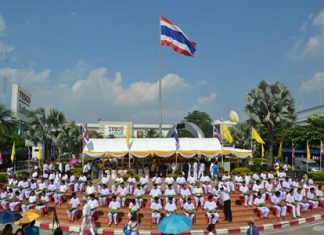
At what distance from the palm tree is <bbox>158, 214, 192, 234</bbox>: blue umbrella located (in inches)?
995

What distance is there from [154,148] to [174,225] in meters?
18.8

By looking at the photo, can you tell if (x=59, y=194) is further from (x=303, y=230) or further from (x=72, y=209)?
(x=303, y=230)

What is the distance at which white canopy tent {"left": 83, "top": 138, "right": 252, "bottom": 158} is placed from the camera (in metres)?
26.8

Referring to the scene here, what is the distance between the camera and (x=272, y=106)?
32531 mm

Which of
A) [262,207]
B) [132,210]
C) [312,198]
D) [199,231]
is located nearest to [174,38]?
[312,198]

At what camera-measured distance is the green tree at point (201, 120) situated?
95.2 m

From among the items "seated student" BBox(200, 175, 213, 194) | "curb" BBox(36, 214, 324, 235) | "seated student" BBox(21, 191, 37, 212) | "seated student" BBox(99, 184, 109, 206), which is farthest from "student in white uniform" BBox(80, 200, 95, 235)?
"seated student" BBox(200, 175, 213, 194)

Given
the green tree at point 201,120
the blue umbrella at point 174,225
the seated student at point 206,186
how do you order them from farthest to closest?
the green tree at point 201,120 → the seated student at point 206,186 → the blue umbrella at point 174,225

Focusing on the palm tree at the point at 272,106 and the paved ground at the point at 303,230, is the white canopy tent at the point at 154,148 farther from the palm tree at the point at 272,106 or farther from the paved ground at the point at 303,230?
the paved ground at the point at 303,230

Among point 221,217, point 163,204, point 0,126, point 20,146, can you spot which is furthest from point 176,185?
point 20,146

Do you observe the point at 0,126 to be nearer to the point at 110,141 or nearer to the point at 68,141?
the point at 68,141

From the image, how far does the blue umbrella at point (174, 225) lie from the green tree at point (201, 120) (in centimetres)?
8617

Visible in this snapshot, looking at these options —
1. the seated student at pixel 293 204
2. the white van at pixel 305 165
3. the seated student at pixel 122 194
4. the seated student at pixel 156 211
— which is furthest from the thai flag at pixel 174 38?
the white van at pixel 305 165

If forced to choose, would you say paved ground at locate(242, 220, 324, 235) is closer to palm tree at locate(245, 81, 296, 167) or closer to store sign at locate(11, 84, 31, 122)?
palm tree at locate(245, 81, 296, 167)
